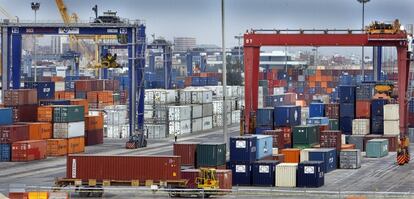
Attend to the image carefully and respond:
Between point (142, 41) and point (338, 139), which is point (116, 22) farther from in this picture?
point (338, 139)

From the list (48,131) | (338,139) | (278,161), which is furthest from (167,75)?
(278,161)

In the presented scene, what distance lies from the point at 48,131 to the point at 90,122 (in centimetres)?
1341

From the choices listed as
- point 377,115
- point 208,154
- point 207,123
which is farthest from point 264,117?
Result: point 207,123

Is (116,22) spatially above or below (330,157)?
above

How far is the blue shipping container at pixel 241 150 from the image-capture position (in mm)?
75438

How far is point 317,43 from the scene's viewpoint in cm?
10075

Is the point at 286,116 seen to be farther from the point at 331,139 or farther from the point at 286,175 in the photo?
the point at 286,175

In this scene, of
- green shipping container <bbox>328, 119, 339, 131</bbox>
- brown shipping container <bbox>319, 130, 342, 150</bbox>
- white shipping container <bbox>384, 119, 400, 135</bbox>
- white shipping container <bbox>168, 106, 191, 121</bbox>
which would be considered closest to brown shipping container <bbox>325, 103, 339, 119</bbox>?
green shipping container <bbox>328, 119, 339, 131</bbox>

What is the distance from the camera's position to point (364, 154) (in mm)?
104625

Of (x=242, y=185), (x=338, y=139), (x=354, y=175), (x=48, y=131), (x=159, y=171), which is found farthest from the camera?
(x=48, y=131)

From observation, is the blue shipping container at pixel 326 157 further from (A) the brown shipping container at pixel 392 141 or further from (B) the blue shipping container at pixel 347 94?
(B) the blue shipping container at pixel 347 94

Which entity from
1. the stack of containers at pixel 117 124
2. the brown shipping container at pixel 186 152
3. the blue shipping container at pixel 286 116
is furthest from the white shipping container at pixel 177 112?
the brown shipping container at pixel 186 152

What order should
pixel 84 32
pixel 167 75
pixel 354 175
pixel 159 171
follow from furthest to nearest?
pixel 167 75, pixel 84 32, pixel 354 175, pixel 159 171

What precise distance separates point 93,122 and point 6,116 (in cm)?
1862
